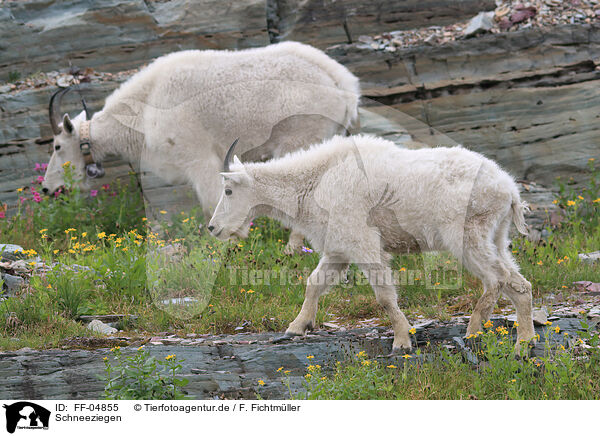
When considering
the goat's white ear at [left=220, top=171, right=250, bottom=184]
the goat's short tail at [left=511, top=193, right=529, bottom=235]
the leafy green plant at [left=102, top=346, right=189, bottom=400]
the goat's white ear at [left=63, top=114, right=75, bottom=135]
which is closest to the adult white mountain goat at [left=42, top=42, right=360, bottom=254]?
the goat's white ear at [left=63, top=114, right=75, bottom=135]

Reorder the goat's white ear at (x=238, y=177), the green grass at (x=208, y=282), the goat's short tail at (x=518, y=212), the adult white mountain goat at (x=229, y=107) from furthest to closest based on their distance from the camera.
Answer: the adult white mountain goat at (x=229, y=107) < the green grass at (x=208, y=282) < the goat's white ear at (x=238, y=177) < the goat's short tail at (x=518, y=212)

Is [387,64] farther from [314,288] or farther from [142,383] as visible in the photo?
[142,383]

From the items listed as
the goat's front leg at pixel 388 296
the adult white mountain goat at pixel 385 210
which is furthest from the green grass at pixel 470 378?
the adult white mountain goat at pixel 385 210

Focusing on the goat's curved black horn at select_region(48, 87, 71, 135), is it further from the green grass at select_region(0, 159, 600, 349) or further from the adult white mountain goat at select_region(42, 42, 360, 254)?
the green grass at select_region(0, 159, 600, 349)

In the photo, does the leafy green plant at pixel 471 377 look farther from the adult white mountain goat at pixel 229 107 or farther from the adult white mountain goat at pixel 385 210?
the adult white mountain goat at pixel 229 107

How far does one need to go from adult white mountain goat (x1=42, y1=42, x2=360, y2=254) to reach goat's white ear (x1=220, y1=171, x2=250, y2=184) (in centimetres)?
283

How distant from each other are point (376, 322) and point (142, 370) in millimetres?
3154

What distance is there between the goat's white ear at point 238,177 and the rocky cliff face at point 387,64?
4567 millimetres

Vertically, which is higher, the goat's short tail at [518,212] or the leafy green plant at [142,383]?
the goat's short tail at [518,212]

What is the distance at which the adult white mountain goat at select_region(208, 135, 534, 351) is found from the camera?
6.37 metres

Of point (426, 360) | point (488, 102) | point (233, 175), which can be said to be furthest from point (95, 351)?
point (488, 102)

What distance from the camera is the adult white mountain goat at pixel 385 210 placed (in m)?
6.37
